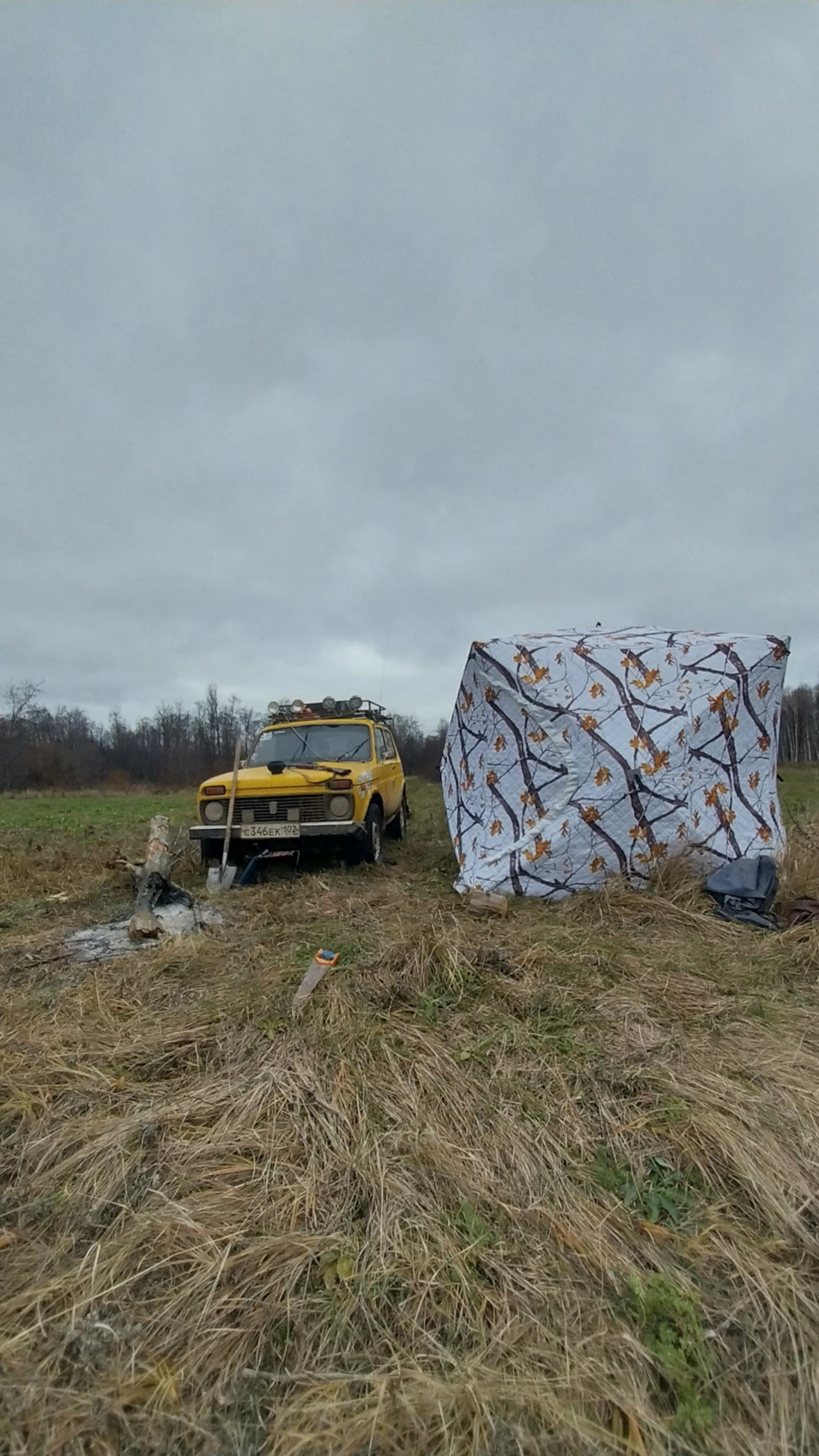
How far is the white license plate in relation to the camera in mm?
7219

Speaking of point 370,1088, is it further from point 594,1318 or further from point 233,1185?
point 594,1318

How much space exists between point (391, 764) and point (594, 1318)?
819 cm

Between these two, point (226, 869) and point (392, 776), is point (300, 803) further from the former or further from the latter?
point (392, 776)

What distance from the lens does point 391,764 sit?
9.91m

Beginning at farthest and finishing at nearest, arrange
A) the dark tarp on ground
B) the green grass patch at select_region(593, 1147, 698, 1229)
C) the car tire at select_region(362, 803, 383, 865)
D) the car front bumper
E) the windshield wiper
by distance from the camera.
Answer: the windshield wiper
the car tire at select_region(362, 803, 383, 865)
the car front bumper
the dark tarp on ground
the green grass patch at select_region(593, 1147, 698, 1229)

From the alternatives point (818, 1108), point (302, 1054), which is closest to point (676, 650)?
point (818, 1108)

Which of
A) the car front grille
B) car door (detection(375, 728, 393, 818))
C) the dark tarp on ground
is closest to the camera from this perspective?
the dark tarp on ground

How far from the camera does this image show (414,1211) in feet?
7.27

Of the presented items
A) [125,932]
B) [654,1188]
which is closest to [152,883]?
[125,932]

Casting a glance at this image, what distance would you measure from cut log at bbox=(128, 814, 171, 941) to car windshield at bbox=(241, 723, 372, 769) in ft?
5.36

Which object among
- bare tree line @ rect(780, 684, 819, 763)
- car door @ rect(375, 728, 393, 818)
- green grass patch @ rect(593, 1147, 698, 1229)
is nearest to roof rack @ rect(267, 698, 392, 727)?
car door @ rect(375, 728, 393, 818)

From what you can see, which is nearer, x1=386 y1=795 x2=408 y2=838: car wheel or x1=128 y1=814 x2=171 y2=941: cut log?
x1=128 y1=814 x2=171 y2=941: cut log

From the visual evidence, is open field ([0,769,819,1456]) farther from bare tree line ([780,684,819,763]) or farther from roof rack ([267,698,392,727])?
bare tree line ([780,684,819,763])

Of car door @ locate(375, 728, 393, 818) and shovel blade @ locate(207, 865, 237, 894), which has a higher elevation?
car door @ locate(375, 728, 393, 818)
